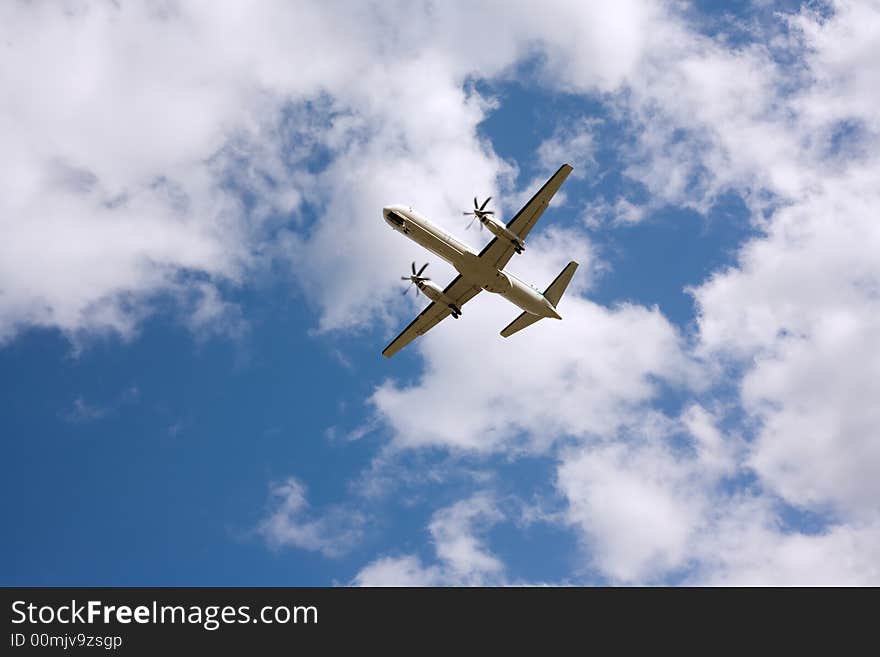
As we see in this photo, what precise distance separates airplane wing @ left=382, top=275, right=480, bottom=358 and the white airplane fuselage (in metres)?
1.15

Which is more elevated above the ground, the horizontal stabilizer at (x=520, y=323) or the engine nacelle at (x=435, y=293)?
the engine nacelle at (x=435, y=293)

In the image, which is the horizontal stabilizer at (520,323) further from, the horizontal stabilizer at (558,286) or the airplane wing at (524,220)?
the airplane wing at (524,220)

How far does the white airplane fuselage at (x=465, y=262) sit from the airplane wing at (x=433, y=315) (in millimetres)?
1146

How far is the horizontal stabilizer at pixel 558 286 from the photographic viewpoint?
67375 millimetres

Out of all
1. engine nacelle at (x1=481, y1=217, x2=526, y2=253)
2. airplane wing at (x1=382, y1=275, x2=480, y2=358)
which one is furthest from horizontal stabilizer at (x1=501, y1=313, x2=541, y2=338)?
engine nacelle at (x1=481, y1=217, x2=526, y2=253)

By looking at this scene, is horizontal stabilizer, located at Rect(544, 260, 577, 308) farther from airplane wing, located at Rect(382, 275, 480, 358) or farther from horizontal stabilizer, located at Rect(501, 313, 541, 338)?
airplane wing, located at Rect(382, 275, 480, 358)

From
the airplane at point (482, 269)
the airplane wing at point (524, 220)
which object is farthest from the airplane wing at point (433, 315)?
the airplane wing at point (524, 220)

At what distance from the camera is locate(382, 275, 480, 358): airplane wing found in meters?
65.0
